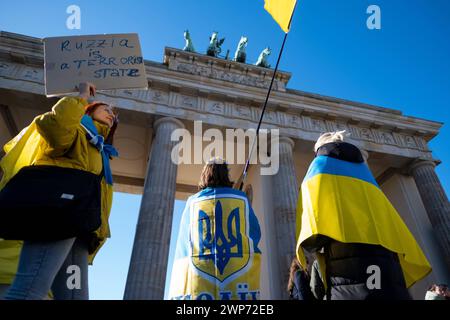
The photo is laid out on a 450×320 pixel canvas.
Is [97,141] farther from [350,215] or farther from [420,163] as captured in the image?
[420,163]

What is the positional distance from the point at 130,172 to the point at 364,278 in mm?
15930

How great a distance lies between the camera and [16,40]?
1259 cm

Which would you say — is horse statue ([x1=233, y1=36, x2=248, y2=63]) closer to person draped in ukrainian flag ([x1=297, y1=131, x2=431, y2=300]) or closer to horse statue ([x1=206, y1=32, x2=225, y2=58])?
horse statue ([x1=206, y1=32, x2=225, y2=58])

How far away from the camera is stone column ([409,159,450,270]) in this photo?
41.7ft

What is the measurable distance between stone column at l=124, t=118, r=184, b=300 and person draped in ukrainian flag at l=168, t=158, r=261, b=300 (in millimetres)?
5903

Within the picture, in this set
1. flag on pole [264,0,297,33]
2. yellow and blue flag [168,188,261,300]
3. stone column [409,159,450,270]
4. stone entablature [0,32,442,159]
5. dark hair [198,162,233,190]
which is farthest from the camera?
stone column [409,159,450,270]

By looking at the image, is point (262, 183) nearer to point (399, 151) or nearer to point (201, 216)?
point (399, 151)

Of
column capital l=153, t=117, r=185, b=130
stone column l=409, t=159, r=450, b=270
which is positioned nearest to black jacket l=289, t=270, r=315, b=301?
column capital l=153, t=117, r=185, b=130

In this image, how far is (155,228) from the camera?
31.4ft

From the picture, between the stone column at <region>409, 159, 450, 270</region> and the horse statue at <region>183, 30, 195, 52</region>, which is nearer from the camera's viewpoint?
the stone column at <region>409, 159, 450, 270</region>

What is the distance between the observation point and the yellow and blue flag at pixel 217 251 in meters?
2.74

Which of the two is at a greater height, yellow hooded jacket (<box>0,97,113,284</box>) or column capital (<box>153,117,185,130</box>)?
column capital (<box>153,117,185,130</box>)
